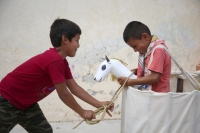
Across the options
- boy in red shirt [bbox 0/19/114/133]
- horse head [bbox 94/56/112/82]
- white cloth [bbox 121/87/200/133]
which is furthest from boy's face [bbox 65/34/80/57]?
white cloth [bbox 121/87/200/133]

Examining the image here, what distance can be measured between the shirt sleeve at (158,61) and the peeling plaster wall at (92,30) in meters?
1.86

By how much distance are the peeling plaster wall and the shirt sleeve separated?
6.10ft

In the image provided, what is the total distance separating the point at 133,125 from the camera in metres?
2.16

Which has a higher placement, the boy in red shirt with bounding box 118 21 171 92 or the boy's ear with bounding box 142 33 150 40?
the boy's ear with bounding box 142 33 150 40

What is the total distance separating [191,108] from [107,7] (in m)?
2.31

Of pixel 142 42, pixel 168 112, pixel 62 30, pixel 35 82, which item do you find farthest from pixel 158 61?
pixel 35 82

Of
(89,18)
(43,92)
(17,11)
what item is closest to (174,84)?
(89,18)

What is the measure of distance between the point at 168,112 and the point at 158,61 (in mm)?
411

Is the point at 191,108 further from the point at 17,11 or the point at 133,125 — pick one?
the point at 17,11

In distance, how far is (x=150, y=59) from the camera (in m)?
2.12

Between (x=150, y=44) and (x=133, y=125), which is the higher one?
(x=150, y=44)

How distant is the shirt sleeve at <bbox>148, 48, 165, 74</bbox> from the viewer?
207 centimetres

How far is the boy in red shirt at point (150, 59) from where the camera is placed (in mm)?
2086

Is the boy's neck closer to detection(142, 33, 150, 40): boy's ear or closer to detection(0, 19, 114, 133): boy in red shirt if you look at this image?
detection(0, 19, 114, 133): boy in red shirt
